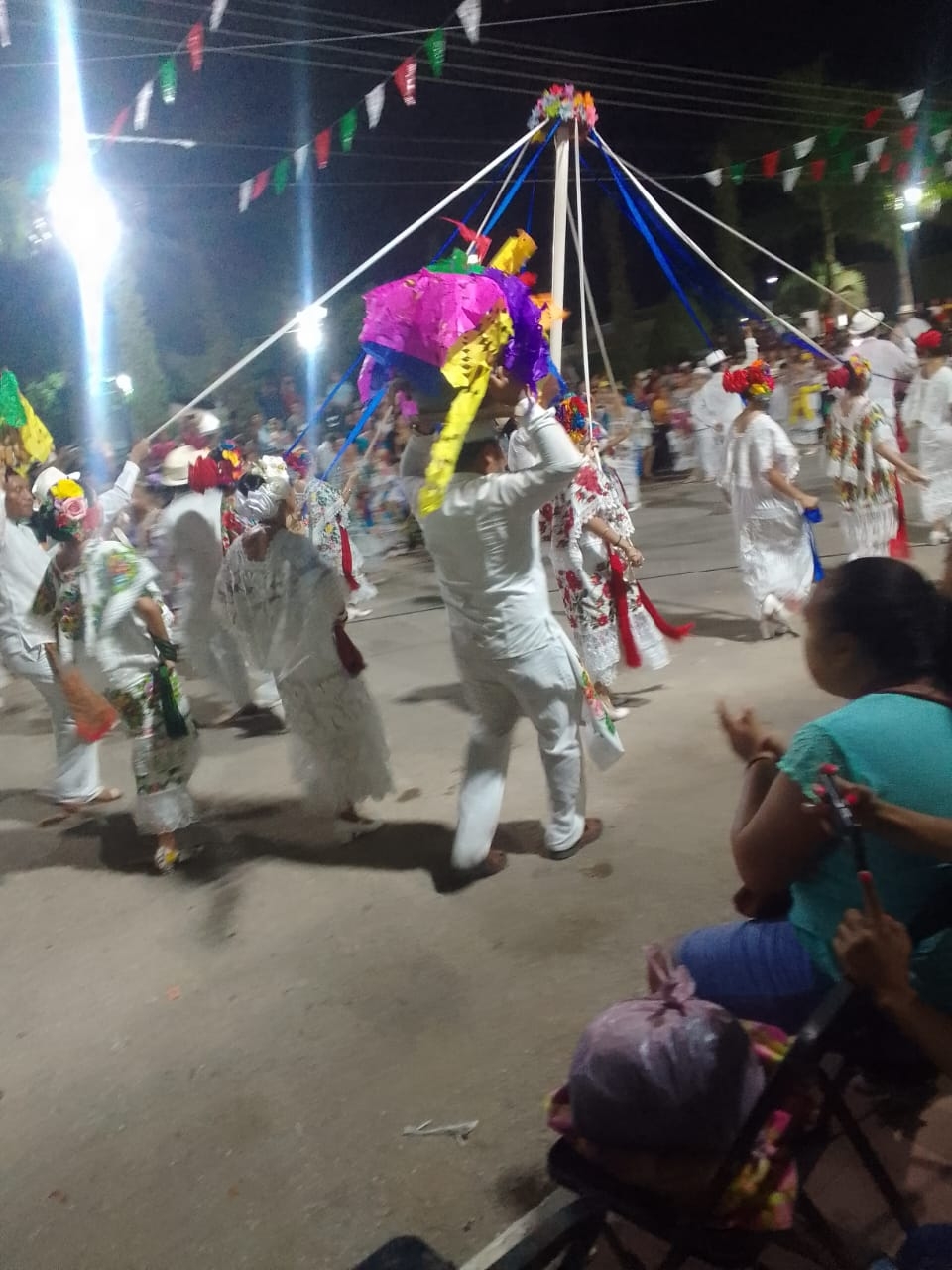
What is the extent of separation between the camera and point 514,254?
362 cm

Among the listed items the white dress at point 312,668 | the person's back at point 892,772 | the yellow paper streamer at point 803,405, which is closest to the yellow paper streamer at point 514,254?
the white dress at point 312,668

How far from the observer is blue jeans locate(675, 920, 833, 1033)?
189 centimetres

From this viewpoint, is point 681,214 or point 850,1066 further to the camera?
point 681,214

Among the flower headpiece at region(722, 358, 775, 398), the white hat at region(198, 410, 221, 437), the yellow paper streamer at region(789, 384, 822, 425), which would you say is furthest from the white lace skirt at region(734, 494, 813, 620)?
the yellow paper streamer at region(789, 384, 822, 425)

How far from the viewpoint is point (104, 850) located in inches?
174

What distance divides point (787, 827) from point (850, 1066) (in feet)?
1.52

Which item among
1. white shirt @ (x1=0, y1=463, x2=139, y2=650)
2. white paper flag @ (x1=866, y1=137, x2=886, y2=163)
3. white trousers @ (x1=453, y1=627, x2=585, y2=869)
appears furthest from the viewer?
white paper flag @ (x1=866, y1=137, x2=886, y2=163)

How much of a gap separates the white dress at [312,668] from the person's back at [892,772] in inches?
96.9

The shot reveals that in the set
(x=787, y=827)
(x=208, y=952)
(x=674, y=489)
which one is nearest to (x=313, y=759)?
(x=208, y=952)

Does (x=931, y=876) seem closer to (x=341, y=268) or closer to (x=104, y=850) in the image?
(x=104, y=850)

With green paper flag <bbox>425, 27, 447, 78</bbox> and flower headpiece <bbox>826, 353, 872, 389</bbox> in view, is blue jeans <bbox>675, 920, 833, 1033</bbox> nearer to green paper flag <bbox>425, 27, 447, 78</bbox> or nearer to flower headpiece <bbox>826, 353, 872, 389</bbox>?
flower headpiece <bbox>826, 353, 872, 389</bbox>

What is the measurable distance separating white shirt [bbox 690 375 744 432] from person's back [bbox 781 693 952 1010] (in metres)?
10.6

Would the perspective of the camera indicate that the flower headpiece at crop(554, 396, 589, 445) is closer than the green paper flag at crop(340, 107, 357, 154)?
Yes

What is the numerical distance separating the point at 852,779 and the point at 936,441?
277 inches
